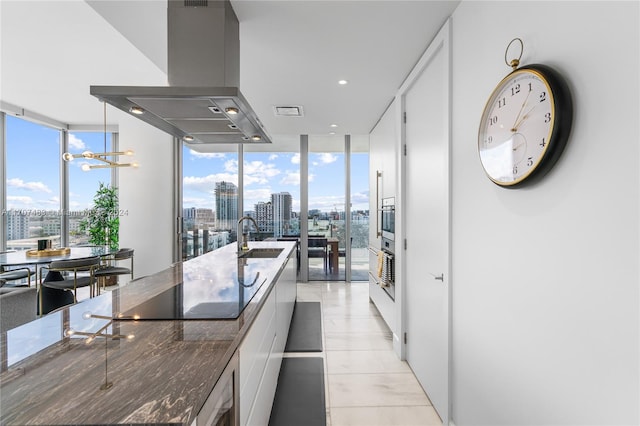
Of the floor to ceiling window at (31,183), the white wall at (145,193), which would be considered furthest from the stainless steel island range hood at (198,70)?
the floor to ceiling window at (31,183)

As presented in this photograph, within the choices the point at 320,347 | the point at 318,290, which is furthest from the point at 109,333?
the point at 318,290

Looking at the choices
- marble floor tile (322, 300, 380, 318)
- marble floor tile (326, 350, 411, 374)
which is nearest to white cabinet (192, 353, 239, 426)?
marble floor tile (326, 350, 411, 374)

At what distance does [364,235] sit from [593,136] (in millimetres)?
4932

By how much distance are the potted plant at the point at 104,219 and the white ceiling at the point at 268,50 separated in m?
1.74

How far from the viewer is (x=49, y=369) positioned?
836 millimetres

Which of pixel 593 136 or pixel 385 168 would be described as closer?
pixel 593 136

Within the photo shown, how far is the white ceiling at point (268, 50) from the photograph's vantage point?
70.5 inches

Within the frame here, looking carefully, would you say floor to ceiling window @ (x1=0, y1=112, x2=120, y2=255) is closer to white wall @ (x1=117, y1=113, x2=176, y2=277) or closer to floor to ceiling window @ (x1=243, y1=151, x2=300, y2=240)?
white wall @ (x1=117, y1=113, x2=176, y2=277)

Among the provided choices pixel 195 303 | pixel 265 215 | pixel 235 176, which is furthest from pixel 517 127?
pixel 235 176

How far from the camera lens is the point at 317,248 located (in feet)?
19.3

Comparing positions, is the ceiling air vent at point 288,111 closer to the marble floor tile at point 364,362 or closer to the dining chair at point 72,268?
the marble floor tile at point 364,362

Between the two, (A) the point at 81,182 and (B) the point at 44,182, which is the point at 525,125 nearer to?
(A) the point at 81,182

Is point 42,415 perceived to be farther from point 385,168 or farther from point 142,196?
point 142,196

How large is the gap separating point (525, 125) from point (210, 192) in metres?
5.52
